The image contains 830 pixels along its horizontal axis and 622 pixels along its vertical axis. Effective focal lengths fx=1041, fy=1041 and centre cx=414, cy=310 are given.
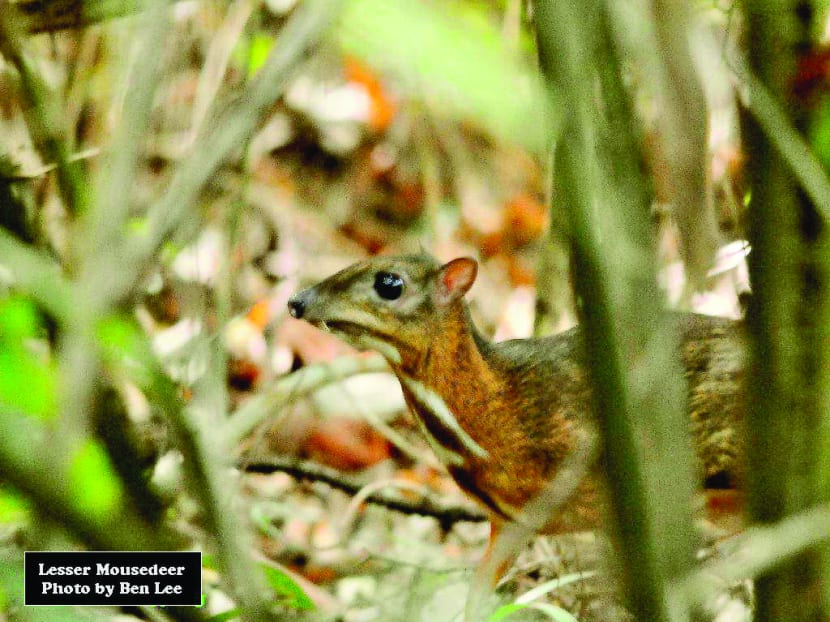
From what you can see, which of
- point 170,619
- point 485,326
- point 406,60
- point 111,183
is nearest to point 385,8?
point 406,60

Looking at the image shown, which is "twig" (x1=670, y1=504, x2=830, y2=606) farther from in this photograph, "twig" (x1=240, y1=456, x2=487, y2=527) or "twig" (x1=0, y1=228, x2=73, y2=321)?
"twig" (x1=240, y1=456, x2=487, y2=527)

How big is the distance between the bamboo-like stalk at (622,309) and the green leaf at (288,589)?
0.74 meters

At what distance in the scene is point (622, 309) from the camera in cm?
87

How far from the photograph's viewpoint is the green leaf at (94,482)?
909mm

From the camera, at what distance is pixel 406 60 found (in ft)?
2.75

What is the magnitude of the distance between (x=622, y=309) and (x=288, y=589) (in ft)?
2.96

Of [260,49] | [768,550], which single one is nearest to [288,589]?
[768,550]

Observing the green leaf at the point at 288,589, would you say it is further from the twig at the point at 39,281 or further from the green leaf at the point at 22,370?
the twig at the point at 39,281

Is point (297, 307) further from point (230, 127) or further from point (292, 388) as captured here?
point (292, 388)

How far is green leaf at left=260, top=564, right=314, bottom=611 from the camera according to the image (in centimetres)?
155

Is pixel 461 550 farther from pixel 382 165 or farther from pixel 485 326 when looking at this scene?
pixel 382 165

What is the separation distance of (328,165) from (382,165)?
20 cm

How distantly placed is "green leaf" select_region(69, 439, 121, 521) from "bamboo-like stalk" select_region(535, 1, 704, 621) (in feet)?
1.43

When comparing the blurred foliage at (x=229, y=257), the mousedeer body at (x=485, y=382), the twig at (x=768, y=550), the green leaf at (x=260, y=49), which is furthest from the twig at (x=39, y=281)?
the green leaf at (x=260, y=49)
